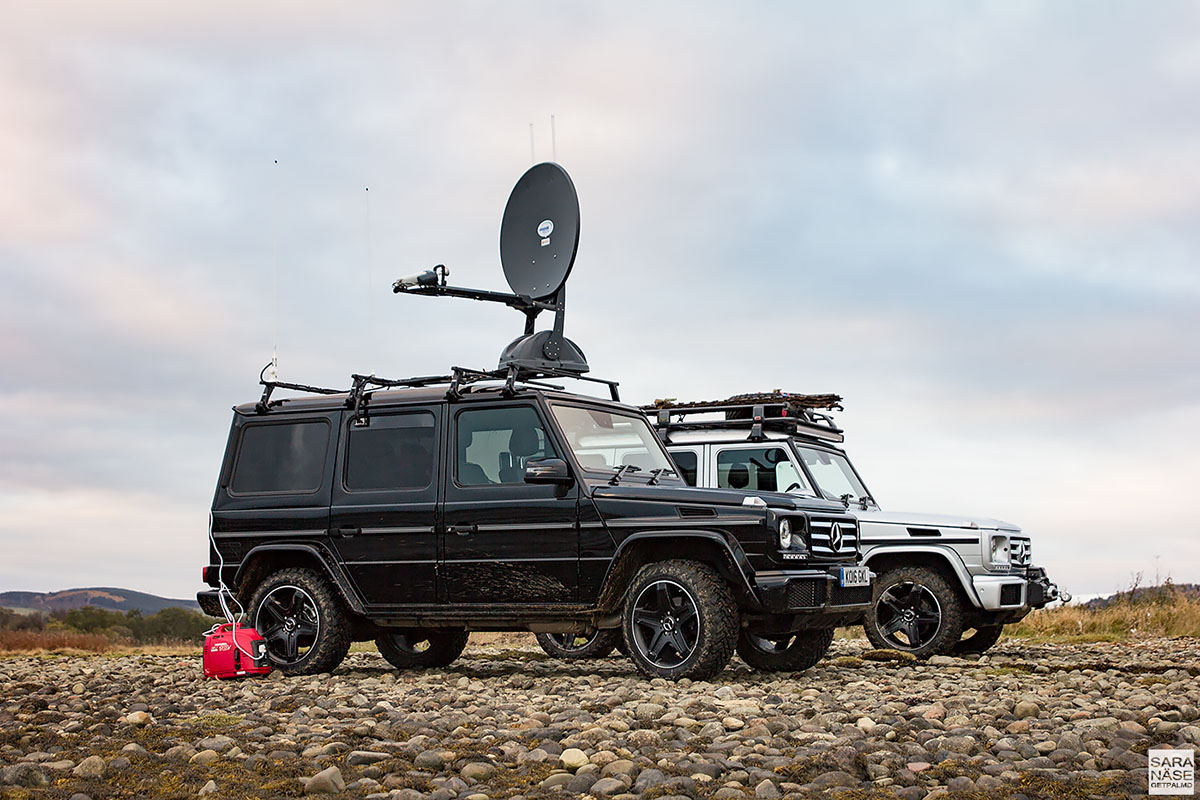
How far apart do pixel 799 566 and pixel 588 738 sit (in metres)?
3.17

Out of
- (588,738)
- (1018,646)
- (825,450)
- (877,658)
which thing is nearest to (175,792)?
(588,738)

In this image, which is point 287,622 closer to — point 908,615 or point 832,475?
point 832,475

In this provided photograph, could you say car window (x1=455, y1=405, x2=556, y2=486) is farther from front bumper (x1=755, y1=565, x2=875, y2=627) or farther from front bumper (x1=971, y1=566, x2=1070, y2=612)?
front bumper (x1=971, y1=566, x2=1070, y2=612)

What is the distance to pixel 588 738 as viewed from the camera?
6.27 meters

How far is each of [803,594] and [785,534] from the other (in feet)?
1.47

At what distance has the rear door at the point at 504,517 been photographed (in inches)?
372

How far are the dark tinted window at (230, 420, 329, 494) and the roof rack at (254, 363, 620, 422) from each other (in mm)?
267

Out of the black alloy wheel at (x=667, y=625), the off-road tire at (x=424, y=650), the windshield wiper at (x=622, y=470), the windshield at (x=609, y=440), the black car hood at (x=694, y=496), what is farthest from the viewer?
the off-road tire at (x=424, y=650)

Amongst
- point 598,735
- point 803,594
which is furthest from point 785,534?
point 598,735

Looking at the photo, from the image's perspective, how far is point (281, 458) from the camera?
1090 cm

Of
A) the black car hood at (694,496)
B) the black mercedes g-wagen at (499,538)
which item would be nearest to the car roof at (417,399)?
the black mercedes g-wagen at (499,538)

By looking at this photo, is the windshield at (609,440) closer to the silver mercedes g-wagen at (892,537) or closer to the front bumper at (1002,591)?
the silver mercedes g-wagen at (892,537)

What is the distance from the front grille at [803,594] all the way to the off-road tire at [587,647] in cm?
302

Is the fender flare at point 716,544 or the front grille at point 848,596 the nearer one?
the fender flare at point 716,544
